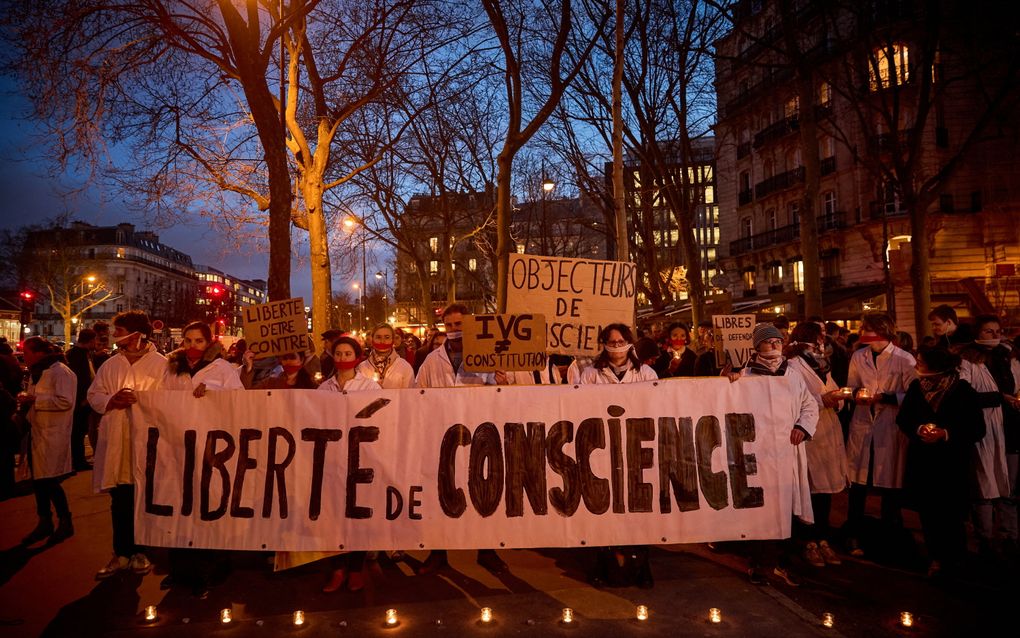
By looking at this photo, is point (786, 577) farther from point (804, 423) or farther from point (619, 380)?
point (619, 380)

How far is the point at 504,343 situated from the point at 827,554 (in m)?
3.13

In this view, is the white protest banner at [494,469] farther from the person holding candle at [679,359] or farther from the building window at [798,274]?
the building window at [798,274]

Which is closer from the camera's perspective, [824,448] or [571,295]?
[824,448]

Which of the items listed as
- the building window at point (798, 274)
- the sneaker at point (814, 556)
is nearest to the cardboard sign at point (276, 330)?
the sneaker at point (814, 556)

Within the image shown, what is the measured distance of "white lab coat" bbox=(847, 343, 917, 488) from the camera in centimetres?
530

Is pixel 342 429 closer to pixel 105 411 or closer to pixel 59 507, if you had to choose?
pixel 105 411

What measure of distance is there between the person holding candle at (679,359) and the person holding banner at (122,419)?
5880 mm

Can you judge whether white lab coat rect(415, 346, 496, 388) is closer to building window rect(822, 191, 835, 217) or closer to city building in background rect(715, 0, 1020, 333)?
city building in background rect(715, 0, 1020, 333)

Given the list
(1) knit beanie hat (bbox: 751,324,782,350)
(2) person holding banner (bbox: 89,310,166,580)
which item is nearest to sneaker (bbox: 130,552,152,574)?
(2) person holding banner (bbox: 89,310,166,580)

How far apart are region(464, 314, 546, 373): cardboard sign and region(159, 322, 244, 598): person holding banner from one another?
1.87m

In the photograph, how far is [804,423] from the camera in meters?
4.70

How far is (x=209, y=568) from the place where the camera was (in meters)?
4.92

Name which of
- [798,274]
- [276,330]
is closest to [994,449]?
[276,330]

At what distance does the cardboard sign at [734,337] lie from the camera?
25.0ft
